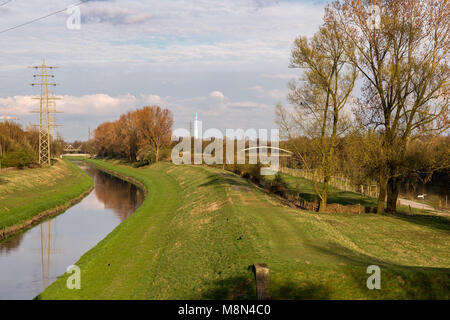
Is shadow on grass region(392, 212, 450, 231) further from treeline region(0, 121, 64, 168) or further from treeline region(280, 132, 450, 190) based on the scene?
treeline region(0, 121, 64, 168)

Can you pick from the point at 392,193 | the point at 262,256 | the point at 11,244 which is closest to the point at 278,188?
the point at 392,193

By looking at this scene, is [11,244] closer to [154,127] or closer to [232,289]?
[232,289]

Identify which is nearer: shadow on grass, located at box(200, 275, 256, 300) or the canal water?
shadow on grass, located at box(200, 275, 256, 300)

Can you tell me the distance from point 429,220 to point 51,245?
23.2 m

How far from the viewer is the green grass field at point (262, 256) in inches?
464

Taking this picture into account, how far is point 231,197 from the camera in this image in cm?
2808

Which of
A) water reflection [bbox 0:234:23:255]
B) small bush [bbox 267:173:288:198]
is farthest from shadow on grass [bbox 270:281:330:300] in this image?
small bush [bbox 267:173:288:198]

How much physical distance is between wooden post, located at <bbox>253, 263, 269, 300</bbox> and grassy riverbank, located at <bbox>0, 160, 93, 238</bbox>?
60.0ft

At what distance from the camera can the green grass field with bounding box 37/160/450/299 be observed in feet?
38.7

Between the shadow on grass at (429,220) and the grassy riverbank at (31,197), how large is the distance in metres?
24.7

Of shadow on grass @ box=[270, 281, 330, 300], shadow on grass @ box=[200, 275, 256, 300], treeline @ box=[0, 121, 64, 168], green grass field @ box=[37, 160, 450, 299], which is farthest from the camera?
treeline @ box=[0, 121, 64, 168]

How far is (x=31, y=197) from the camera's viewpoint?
35688mm
